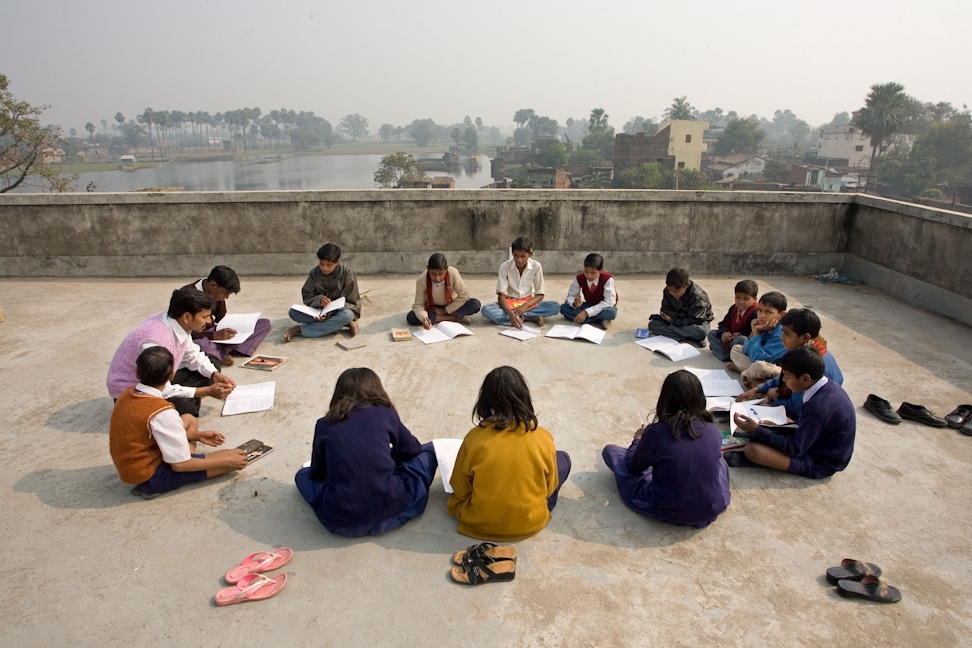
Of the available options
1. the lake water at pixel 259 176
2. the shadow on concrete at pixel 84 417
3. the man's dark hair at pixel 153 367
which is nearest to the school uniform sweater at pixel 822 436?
the man's dark hair at pixel 153 367

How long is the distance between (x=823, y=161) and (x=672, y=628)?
100593 mm

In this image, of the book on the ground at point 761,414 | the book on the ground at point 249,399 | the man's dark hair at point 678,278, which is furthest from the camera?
the man's dark hair at point 678,278

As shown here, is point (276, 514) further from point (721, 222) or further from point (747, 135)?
point (747, 135)

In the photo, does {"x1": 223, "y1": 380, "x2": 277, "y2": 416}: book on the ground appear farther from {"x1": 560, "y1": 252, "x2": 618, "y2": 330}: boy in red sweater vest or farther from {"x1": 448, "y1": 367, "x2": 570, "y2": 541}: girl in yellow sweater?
{"x1": 560, "y1": 252, "x2": 618, "y2": 330}: boy in red sweater vest

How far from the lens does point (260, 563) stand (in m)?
3.09

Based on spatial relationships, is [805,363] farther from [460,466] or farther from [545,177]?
[545,177]

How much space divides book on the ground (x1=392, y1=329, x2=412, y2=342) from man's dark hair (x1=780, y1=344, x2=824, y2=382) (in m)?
3.87

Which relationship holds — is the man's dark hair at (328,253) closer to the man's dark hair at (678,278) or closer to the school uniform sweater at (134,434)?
the school uniform sweater at (134,434)

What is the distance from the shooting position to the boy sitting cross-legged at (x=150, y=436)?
3.45 metres

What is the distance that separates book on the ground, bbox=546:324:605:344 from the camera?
640 centimetres

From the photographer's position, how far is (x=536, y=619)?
2775 millimetres

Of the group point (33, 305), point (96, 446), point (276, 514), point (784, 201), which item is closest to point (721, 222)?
point (784, 201)

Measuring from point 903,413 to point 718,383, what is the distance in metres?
1.42

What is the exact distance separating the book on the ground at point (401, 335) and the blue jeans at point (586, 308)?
1889mm
